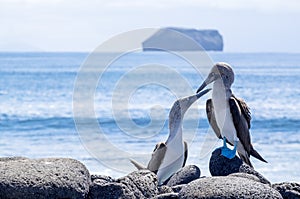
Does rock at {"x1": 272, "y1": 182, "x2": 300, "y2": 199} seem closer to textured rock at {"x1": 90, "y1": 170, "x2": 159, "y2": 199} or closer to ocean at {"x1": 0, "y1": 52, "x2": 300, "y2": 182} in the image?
textured rock at {"x1": 90, "y1": 170, "x2": 159, "y2": 199}

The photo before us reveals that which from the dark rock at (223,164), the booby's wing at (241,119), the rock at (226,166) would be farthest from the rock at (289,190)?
the booby's wing at (241,119)

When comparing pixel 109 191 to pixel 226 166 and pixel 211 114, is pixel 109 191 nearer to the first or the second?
pixel 226 166

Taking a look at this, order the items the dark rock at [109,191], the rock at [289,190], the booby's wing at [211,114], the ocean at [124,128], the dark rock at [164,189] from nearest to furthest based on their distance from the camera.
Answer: the dark rock at [109,191] < the rock at [289,190] < the dark rock at [164,189] < the booby's wing at [211,114] < the ocean at [124,128]

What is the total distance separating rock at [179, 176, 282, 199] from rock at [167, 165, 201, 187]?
1377 mm

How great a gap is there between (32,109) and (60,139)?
1323cm

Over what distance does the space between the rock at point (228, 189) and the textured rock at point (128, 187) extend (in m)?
0.51

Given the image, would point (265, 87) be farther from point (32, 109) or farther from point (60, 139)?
point (60, 139)

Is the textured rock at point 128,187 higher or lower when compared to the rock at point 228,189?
lower

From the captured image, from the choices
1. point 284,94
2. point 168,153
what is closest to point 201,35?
point 284,94

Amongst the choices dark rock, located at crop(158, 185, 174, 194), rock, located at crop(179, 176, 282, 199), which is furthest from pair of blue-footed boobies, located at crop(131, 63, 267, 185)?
rock, located at crop(179, 176, 282, 199)

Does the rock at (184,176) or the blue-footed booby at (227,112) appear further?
the blue-footed booby at (227,112)

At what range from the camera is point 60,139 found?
25.5m

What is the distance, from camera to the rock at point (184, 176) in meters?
9.40

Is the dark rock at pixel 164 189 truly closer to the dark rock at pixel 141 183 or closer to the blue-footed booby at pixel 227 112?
the dark rock at pixel 141 183
